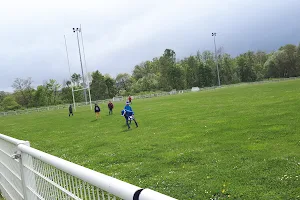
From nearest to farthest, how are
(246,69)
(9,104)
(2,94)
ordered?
1. (9,104)
2. (2,94)
3. (246,69)

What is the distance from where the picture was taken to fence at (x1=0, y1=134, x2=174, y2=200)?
1.83 metres

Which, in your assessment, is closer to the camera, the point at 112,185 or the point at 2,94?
the point at 112,185

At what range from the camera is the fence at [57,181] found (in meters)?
1.83

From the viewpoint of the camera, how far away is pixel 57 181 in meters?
3.30

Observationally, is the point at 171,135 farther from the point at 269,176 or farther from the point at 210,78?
the point at 210,78

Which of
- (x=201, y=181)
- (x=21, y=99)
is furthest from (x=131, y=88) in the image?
(x=201, y=181)

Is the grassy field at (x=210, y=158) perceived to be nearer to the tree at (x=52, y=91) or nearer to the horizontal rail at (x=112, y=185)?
the horizontal rail at (x=112, y=185)

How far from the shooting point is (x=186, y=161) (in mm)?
8961

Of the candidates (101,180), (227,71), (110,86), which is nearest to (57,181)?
(101,180)

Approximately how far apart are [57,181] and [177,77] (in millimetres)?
97578

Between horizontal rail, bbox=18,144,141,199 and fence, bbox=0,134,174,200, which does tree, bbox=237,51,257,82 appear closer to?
fence, bbox=0,134,174,200

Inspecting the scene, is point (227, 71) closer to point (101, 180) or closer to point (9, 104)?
point (9, 104)

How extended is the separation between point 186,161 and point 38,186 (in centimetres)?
556

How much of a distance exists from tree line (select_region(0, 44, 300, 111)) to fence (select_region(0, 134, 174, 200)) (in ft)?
286
